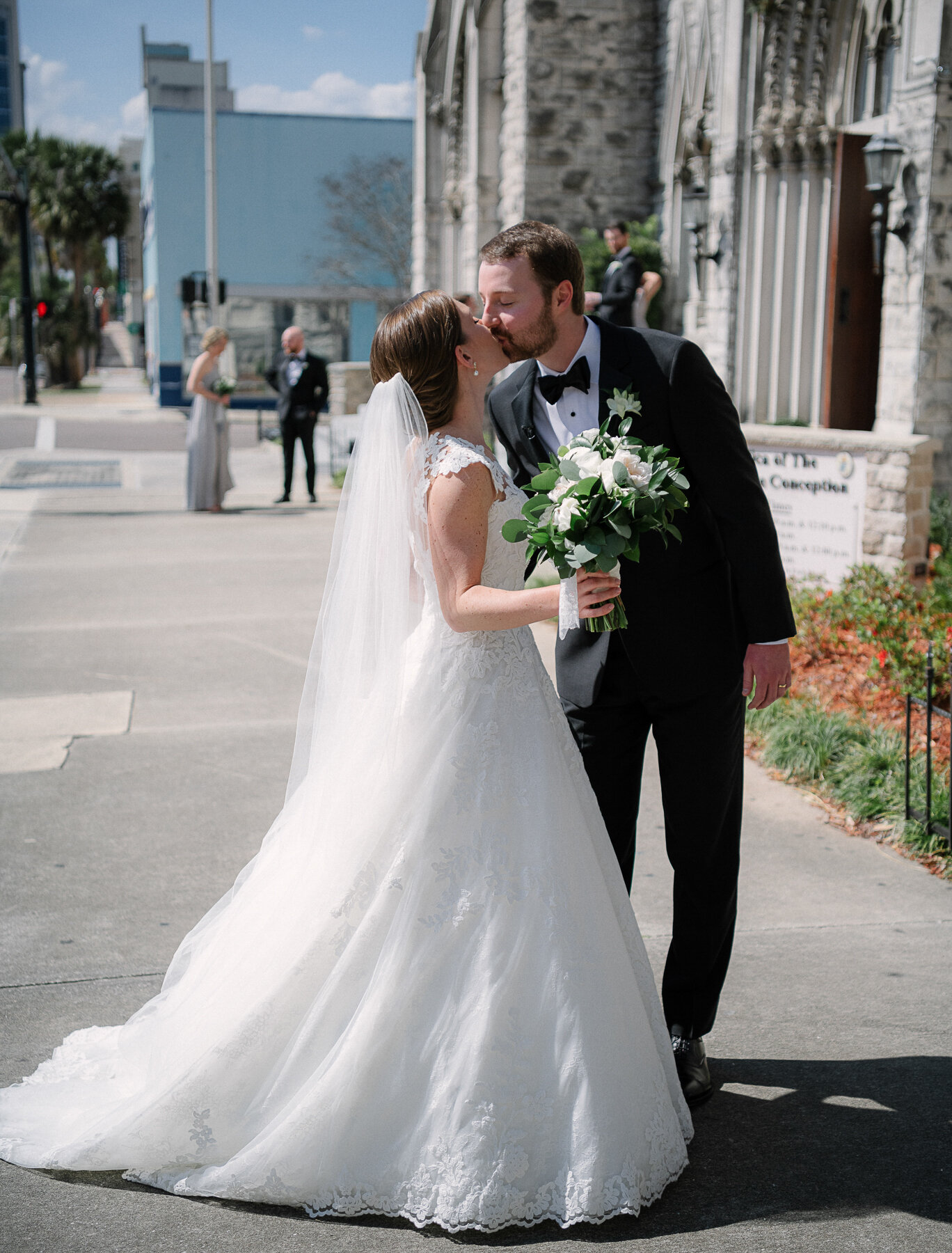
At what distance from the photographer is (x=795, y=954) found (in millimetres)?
4031

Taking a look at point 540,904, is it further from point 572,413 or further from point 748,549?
point 572,413

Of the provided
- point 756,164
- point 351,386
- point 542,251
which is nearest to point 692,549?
point 542,251

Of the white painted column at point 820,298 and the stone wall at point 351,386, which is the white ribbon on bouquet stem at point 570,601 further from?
the stone wall at point 351,386

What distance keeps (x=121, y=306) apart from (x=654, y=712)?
429 ft

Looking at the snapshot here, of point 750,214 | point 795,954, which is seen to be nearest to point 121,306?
point 750,214

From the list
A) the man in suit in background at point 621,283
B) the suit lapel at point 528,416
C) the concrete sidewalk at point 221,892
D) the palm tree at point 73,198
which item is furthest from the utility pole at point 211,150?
the palm tree at point 73,198

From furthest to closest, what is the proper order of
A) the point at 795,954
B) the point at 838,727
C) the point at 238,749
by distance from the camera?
the point at 238,749 < the point at 838,727 < the point at 795,954

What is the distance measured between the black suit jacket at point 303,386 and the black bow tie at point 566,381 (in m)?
12.3

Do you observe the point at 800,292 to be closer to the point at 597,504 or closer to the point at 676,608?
the point at 676,608

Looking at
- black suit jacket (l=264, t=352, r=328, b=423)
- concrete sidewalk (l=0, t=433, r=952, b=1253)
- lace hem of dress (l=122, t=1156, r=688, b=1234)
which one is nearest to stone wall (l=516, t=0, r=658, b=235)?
black suit jacket (l=264, t=352, r=328, b=423)

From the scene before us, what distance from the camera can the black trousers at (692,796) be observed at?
10.4 feet

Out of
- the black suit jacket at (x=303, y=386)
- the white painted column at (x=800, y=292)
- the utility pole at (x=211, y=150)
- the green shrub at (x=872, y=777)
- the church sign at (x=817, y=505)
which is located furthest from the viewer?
the utility pole at (x=211, y=150)

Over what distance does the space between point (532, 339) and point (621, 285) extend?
387 inches

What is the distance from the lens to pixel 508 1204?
102 inches
